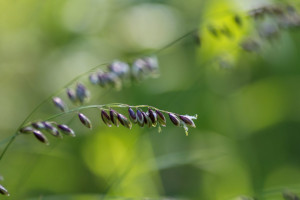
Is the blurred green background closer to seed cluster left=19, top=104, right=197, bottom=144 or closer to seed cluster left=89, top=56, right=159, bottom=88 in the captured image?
seed cluster left=89, top=56, right=159, bottom=88

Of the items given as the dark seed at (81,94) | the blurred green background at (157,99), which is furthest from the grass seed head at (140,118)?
the blurred green background at (157,99)

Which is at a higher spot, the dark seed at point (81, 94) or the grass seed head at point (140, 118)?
the dark seed at point (81, 94)

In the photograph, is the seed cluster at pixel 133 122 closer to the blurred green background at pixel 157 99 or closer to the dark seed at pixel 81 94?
the dark seed at pixel 81 94

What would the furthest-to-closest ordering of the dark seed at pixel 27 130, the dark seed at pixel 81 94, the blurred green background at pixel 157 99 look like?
the blurred green background at pixel 157 99 → the dark seed at pixel 81 94 → the dark seed at pixel 27 130

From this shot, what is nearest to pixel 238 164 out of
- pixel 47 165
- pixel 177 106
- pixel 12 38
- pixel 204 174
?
pixel 204 174

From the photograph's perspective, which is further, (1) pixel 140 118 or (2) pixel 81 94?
(2) pixel 81 94

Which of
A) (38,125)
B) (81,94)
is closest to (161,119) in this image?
(38,125)

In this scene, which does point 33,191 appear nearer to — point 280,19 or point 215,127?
point 215,127

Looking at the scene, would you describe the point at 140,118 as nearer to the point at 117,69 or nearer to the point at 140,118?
the point at 140,118
